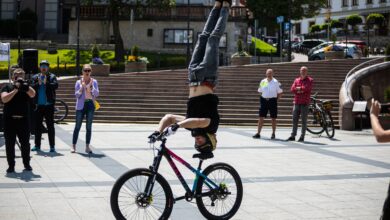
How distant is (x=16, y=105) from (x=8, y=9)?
47746mm

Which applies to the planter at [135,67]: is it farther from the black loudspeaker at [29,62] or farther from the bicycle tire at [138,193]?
the bicycle tire at [138,193]

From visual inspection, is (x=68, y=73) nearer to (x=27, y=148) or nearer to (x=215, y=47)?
(x=27, y=148)

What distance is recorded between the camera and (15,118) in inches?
415

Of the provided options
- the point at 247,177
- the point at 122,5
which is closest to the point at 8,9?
the point at 122,5

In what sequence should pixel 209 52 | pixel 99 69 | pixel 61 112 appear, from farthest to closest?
1. pixel 99 69
2. pixel 61 112
3. pixel 209 52

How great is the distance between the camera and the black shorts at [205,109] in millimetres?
6840

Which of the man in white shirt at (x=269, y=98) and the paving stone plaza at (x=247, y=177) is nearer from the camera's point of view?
the paving stone plaza at (x=247, y=177)

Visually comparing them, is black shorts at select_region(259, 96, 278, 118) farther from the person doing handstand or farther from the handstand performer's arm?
the handstand performer's arm

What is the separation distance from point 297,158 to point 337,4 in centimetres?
7358

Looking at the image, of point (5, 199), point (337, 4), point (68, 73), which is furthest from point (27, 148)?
point (337, 4)

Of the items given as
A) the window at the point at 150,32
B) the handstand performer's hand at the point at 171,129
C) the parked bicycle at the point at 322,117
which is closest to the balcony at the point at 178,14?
the window at the point at 150,32

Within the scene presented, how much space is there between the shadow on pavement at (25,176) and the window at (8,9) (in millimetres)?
47805

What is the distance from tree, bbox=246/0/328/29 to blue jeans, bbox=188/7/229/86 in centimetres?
4839

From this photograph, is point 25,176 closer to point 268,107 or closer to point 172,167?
point 172,167
